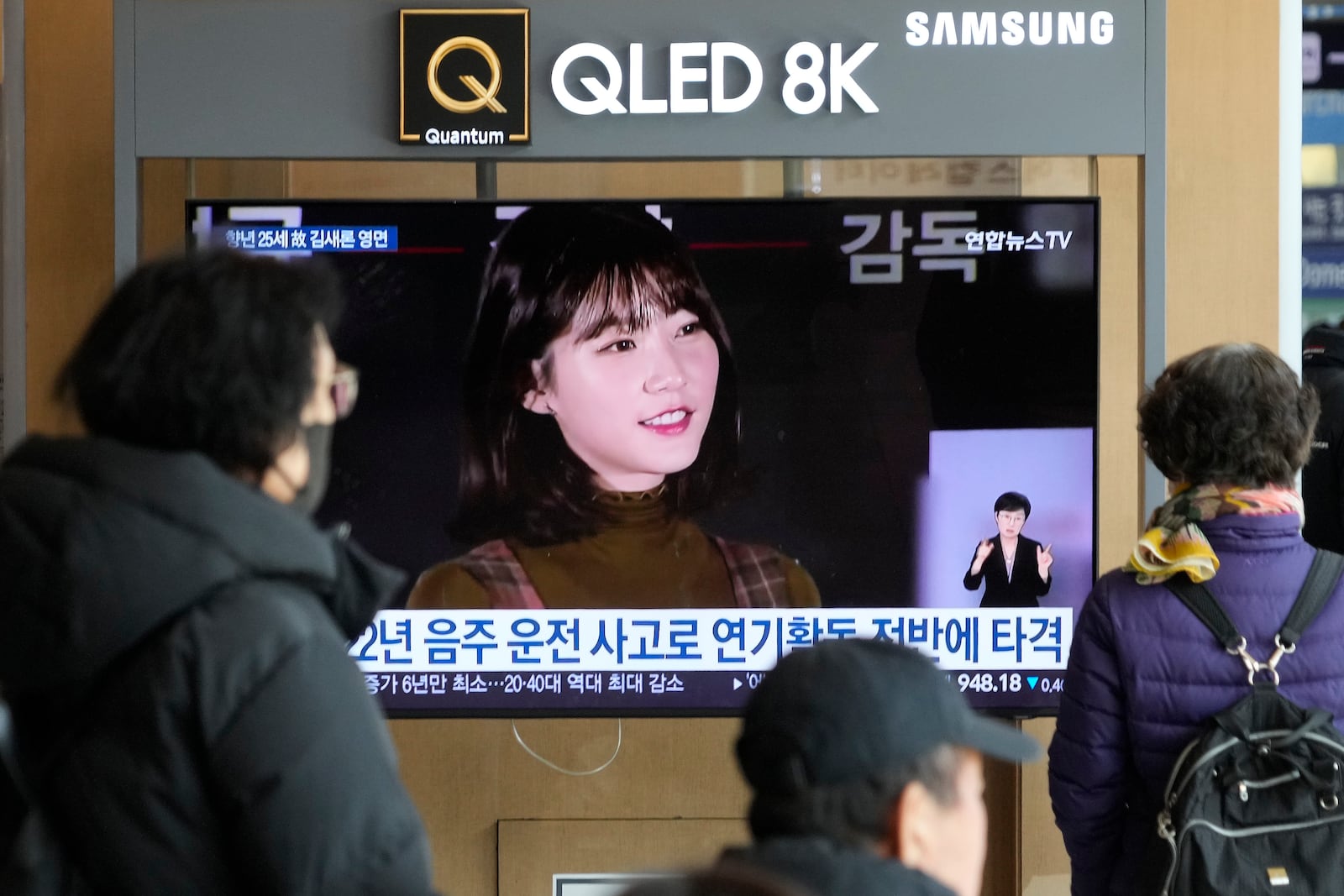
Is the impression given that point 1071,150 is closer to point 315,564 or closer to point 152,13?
point 152,13

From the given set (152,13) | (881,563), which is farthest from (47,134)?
(881,563)

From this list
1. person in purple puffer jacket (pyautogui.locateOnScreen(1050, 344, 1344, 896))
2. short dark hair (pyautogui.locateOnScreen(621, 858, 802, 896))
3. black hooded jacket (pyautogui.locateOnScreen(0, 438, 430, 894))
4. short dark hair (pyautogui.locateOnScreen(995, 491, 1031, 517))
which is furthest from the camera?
short dark hair (pyautogui.locateOnScreen(995, 491, 1031, 517))

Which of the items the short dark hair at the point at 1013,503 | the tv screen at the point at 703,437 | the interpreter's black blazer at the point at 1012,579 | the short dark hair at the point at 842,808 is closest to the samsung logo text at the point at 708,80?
the tv screen at the point at 703,437

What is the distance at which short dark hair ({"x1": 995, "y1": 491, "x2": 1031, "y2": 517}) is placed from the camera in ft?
11.3

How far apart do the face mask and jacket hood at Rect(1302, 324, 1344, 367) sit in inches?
158

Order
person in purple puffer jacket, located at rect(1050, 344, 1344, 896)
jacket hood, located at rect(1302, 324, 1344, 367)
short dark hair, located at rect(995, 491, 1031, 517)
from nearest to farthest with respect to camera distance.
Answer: person in purple puffer jacket, located at rect(1050, 344, 1344, 896) < short dark hair, located at rect(995, 491, 1031, 517) < jacket hood, located at rect(1302, 324, 1344, 367)

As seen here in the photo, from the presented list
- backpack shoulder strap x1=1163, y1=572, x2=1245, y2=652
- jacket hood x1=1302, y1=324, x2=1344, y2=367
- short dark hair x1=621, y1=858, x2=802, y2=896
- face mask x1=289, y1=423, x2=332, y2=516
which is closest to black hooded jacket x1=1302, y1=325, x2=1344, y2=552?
jacket hood x1=1302, y1=324, x2=1344, y2=367

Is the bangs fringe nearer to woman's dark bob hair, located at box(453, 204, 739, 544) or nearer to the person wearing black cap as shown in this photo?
woman's dark bob hair, located at box(453, 204, 739, 544)

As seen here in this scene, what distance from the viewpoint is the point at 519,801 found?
4094 millimetres

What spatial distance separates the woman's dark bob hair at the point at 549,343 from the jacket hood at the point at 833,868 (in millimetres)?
2252

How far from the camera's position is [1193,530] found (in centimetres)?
234

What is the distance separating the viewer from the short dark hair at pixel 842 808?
130 cm

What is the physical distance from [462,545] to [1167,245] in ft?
6.54
